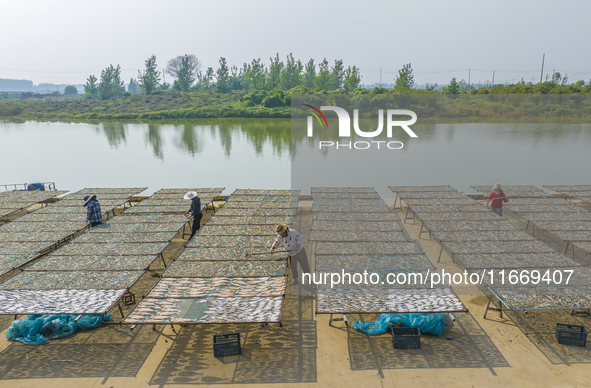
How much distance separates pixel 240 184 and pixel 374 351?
50.8 ft

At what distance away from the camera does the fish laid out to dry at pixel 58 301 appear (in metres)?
6.01

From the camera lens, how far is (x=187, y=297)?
21.2 ft

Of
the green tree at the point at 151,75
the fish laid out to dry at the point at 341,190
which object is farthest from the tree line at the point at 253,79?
the fish laid out to dry at the point at 341,190

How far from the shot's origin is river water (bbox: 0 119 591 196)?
67.2 ft

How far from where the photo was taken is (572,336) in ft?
20.2

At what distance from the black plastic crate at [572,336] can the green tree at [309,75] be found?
3324 inches

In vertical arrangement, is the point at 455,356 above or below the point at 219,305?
below

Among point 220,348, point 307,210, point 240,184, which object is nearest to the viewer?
point 220,348

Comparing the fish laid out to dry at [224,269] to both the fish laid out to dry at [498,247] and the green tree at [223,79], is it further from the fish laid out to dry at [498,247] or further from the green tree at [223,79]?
the green tree at [223,79]

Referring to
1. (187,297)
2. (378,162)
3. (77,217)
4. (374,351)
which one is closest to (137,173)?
(77,217)

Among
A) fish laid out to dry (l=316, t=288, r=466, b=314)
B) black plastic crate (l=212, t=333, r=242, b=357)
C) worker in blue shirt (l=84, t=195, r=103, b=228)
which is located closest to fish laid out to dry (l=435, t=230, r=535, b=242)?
fish laid out to dry (l=316, t=288, r=466, b=314)

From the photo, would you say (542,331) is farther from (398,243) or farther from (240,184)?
(240,184)

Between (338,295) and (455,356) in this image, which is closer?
(455,356)

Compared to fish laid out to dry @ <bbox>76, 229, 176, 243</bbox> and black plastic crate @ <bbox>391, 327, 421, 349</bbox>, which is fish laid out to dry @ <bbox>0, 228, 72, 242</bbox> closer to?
fish laid out to dry @ <bbox>76, 229, 176, 243</bbox>
